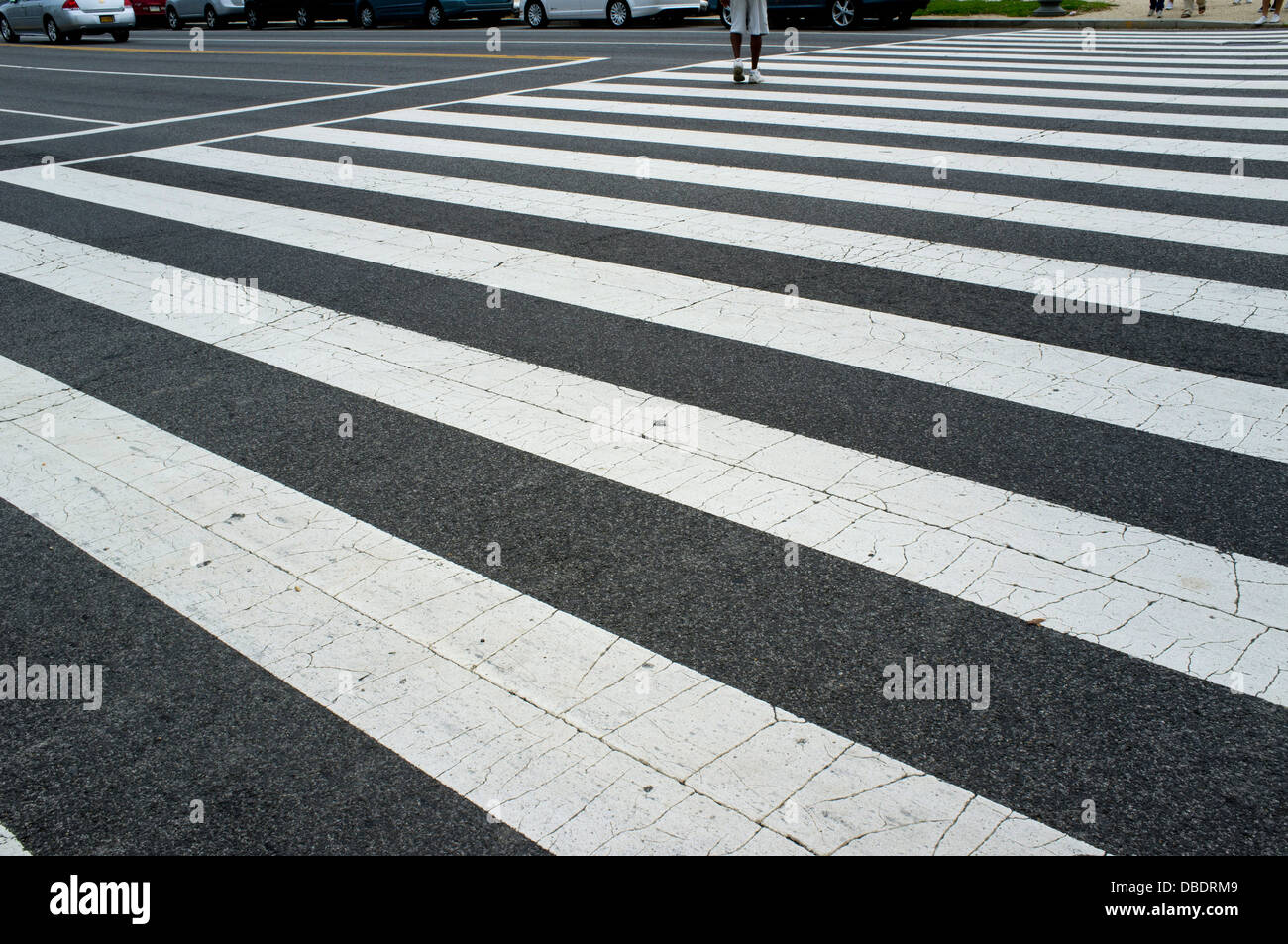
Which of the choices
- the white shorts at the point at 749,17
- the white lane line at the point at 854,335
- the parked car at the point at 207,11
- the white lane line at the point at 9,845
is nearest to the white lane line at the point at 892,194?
the white lane line at the point at 854,335

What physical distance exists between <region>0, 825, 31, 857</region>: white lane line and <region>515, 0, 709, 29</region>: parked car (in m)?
21.8

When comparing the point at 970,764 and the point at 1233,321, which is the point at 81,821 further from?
the point at 1233,321

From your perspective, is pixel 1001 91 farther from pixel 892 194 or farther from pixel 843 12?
pixel 843 12

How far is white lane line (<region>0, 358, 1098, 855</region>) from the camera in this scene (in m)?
2.79

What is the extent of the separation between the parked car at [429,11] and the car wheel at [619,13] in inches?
114

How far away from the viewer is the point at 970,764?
2.94 m

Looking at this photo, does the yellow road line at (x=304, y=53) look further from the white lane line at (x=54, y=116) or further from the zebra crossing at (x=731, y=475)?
the zebra crossing at (x=731, y=475)

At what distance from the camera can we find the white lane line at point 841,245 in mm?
5957

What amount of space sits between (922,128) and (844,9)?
10.8 metres

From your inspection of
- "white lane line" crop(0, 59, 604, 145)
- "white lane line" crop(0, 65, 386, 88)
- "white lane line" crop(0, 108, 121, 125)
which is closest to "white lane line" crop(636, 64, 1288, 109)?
"white lane line" crop(0, 59, 604, 145)

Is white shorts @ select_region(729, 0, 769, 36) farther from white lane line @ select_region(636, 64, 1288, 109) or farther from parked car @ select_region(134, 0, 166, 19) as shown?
parked car @ select_region(134, 0, 166, 19)

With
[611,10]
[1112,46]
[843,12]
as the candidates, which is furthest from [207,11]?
[1112,46]

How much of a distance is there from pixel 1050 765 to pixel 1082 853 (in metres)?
0.30

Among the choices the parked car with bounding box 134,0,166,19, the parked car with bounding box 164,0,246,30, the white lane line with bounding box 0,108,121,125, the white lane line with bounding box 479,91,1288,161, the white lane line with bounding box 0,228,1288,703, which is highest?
the parked car with bounding box 134,0,166,19
